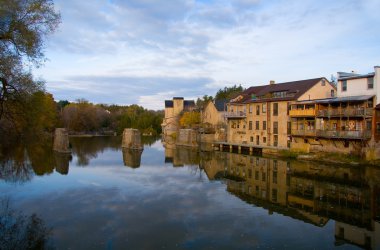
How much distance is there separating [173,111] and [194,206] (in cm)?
8176

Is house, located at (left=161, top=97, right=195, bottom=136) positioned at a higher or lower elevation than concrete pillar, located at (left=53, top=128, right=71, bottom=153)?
higher

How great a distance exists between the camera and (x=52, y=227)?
51.4 ft

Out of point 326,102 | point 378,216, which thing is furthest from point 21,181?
point 326,102

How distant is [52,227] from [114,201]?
5547mm

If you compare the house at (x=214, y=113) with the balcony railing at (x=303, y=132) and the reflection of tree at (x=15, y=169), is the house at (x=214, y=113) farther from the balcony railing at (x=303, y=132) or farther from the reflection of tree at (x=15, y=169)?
the reflection of tree at (x=15, y=169)

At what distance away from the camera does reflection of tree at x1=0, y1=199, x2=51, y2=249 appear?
13.4m

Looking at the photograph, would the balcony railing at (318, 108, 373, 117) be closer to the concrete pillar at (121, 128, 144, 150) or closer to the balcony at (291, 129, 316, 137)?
the balcony at (291, 129, 316, 137)

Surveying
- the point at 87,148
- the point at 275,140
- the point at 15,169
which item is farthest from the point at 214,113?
the point at 15,169

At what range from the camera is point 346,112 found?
35469 millimetres

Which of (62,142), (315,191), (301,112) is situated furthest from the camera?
(62,142)

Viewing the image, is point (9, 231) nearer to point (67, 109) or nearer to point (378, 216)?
point (378, 216)

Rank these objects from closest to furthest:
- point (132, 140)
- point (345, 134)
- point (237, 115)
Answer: point (345, 134), point (237, 115), point (132, 140)

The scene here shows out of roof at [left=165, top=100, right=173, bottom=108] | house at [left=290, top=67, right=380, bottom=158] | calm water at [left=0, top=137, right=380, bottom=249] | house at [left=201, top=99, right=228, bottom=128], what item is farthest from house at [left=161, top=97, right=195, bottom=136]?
calm water at [left=0, top=137, right=380, bottom=249]

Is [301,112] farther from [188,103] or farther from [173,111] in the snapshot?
[188,103]
